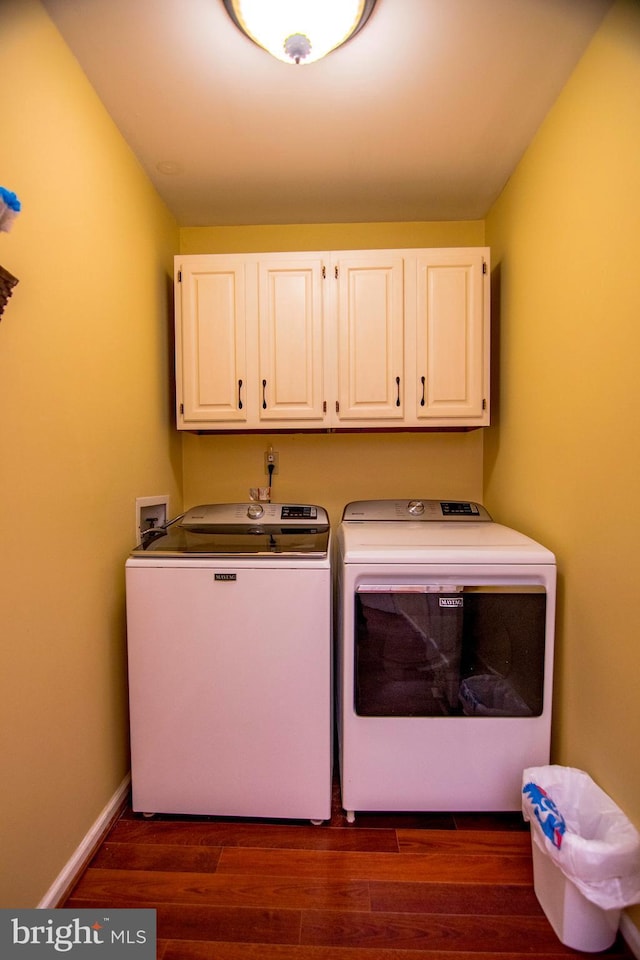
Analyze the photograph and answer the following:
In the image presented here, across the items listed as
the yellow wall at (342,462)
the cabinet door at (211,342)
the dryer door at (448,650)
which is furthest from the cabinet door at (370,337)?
the dryer door at (448,650)

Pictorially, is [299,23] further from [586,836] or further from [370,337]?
[586,836]

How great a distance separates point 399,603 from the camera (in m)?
1.43

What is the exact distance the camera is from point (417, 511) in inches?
77.6

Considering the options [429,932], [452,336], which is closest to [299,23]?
[452,336]

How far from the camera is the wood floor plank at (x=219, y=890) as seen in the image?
1219mm

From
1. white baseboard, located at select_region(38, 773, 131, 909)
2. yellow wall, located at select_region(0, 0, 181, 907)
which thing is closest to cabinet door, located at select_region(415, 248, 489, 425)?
yellow wall, located at select_region(0, 0, 181, 907)

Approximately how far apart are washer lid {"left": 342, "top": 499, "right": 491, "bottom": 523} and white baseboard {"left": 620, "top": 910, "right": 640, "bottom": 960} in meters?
1.29

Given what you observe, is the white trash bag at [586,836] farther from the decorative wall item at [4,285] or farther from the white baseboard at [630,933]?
the decorative wall item at [4,285]

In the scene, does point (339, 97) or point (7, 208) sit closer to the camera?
point (7, 208)

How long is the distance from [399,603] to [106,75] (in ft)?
6.52

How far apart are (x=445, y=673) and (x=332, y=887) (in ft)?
2.33

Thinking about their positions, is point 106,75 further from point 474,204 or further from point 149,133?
point 474,204

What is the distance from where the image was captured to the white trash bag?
40.2 inches

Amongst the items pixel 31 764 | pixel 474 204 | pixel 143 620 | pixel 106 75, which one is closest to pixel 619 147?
pixel 474 204
